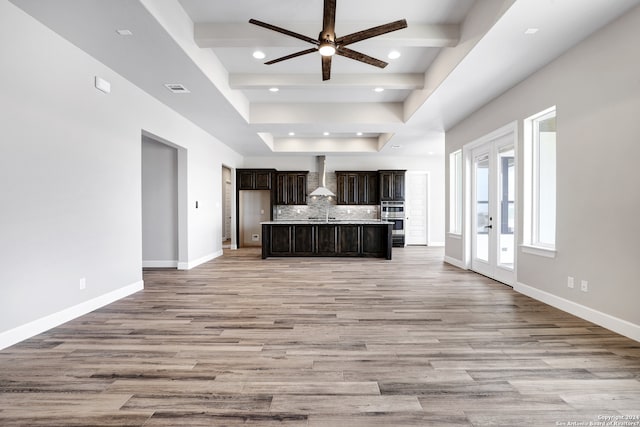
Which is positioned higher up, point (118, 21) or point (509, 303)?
point (118, 21)

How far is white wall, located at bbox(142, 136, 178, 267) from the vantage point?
20.6 feet

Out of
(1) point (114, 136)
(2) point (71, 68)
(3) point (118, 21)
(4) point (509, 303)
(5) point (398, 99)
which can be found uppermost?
(5) point (398, 99)

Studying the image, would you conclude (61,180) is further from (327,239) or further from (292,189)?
(292,189)

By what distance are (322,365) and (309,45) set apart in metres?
3.59

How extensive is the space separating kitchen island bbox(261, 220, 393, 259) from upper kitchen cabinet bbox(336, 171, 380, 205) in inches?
100

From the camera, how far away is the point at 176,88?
4.59 m

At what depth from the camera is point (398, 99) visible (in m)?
6.39

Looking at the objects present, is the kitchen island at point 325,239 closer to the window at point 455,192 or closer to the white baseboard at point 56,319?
the window at point 455,192

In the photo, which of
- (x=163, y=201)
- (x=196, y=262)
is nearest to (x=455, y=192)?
(x=196, y=262)

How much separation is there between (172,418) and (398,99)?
6173mm

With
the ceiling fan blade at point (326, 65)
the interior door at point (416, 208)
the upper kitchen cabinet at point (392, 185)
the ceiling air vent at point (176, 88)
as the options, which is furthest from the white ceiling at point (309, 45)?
the interior door at point (416, 208)

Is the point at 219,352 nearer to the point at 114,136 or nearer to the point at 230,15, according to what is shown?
the point at 114,136

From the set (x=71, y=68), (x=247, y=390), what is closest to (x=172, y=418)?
(x=247, y=390)

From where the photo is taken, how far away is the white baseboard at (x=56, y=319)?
2691 mm
